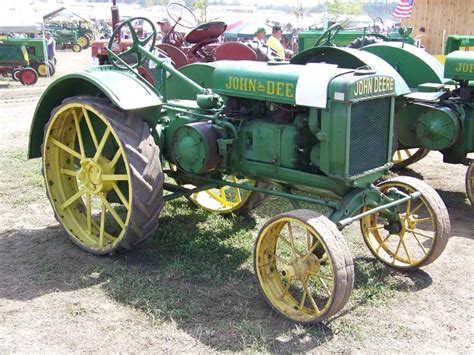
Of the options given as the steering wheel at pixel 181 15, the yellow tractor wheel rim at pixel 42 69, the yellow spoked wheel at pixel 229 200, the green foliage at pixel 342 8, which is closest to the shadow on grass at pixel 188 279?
the yellow spoked wheel at pixel 229 200

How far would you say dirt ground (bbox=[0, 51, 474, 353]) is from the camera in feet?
9.79

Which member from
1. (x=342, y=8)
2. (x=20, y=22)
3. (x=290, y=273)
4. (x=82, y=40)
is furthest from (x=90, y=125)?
(x=342, y=8)

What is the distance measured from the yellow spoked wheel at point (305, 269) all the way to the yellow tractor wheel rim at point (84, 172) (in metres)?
1.07

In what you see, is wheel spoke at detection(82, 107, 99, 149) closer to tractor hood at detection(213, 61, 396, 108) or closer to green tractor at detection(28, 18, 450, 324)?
green tractor at detection(28, 18, 450, 324)

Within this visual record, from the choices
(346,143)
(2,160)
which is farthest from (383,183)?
(2,160)

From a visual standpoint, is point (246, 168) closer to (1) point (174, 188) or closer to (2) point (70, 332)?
(1) point (174, 188)

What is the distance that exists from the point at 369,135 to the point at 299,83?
1.78ft

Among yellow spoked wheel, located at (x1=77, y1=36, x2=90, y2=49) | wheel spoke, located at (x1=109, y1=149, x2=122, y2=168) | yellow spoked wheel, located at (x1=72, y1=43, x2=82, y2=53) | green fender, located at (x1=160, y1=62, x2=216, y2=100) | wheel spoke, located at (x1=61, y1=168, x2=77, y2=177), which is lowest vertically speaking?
yellow spoked wheel, located at (x1=72, y1=43, x2=82, y2=53)

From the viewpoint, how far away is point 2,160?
21.8ft

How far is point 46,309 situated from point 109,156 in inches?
51.3

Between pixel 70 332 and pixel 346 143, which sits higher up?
pixel 346 143

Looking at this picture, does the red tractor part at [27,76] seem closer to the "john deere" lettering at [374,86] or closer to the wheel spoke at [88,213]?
the wheel spoke at [88,213]

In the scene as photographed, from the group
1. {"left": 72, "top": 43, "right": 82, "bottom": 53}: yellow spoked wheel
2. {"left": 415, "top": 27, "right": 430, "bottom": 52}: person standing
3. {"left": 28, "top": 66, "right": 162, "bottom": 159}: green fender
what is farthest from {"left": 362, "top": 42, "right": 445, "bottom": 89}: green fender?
{"left": 72, "top": 43, "right": 82, "bottom": 53}: yellow spoked wheel

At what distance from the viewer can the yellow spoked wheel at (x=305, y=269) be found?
2.98m
